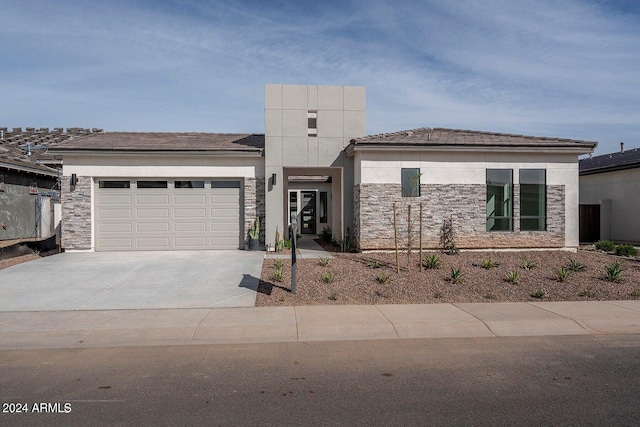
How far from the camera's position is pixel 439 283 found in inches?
420

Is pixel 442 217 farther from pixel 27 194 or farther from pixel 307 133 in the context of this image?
pixel 27 194

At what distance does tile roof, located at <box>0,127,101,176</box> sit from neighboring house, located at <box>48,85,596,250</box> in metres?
4.92

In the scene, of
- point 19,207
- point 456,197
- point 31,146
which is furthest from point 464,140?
point 31,146

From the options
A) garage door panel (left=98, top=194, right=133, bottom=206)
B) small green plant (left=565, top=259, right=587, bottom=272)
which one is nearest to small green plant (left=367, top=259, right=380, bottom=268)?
small green plant (left=565, top=259, right=587, bottom=272)

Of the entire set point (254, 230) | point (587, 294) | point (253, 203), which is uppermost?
point (253, 203)

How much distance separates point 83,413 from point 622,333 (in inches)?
312

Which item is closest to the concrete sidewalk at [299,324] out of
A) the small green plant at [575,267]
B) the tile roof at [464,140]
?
the small green plant at [575,267]

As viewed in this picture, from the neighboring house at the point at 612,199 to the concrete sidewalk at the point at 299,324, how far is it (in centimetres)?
1319

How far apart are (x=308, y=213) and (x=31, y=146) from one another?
15846mm

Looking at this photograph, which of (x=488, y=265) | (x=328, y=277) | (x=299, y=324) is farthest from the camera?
(x=488, y=265)

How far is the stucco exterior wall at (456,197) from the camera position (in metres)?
14.6

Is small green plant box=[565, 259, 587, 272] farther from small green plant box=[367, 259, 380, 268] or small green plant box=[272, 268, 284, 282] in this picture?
small green plant box=[272, 268, 284, 282]

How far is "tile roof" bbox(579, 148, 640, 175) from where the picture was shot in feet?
65.1

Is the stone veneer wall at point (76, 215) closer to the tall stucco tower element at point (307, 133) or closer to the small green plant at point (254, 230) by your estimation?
the small green plant at point (254, 230)
